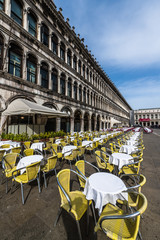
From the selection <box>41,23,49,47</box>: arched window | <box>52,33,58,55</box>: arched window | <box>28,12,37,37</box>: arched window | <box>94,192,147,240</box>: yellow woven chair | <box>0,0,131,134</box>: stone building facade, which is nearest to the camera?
<box>94,192,147,240</box>: yellow woven chair

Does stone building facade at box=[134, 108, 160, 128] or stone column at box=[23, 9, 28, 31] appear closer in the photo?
stone column at box=[23, 9, 28, 31]

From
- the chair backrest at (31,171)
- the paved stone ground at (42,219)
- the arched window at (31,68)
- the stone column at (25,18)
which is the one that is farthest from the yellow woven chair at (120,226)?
the stone column at (25,18)

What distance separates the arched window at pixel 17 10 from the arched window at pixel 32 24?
2.96 feet

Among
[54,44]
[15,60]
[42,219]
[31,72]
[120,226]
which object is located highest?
[54,44]

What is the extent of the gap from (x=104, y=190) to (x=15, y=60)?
40.8 ft

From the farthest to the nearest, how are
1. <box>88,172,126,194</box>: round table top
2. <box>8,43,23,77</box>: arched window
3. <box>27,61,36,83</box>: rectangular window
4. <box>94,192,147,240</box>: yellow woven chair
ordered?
<box>27,61,36,83</box>: rectangular window → <box>8,43,23,77</box>: arched window → <box>88,172,126,194</box>: round table top → <box>94,192,147,240</box>: yellow woven chair

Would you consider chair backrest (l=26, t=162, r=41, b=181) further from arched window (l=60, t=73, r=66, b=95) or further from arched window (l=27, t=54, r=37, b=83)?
arched window (l=60, t=73, r=66, b=95)

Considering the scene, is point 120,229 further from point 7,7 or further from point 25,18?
point 25,18

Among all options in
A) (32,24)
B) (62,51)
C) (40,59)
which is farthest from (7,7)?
(62,51)

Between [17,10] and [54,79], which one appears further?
[54,79]

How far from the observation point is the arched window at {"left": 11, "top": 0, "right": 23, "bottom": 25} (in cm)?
962

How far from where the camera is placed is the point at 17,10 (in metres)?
9.95

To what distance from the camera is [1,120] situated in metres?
8.64

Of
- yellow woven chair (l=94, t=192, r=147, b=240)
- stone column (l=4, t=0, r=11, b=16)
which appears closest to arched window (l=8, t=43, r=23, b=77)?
stone column (l=4, t=0, r=11, b=16)
